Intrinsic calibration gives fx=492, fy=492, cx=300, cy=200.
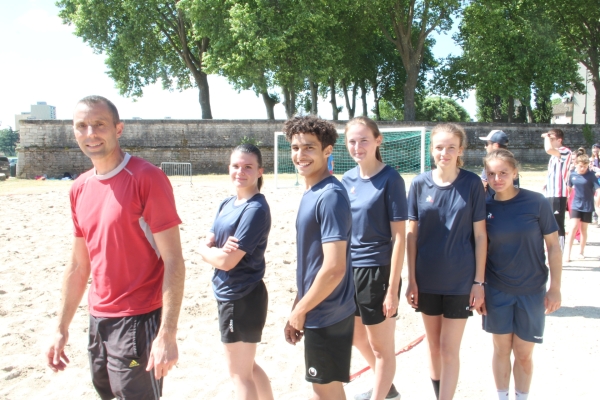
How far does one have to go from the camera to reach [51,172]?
27250mm

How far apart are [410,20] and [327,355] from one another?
30.7 metres

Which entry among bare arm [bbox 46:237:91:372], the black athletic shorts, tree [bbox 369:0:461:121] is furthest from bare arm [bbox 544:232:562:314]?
tree [bbox 369:0:461:121]

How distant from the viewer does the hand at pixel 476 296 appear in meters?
3.17

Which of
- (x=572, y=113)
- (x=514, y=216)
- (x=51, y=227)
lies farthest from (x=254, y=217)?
(x=572, y=113)

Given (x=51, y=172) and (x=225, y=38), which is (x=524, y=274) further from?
(x=51, y=172)

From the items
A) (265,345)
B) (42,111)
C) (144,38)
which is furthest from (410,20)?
(42,111)

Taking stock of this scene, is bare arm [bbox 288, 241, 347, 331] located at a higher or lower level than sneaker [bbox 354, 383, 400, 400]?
higher

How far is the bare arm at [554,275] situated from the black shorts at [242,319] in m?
1.89

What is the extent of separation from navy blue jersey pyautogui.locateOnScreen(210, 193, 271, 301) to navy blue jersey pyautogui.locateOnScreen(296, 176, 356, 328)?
1.26ft

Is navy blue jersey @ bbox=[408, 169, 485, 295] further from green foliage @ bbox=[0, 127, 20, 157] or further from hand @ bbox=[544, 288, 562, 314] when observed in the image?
green foliage @ bbox=[0, 127, 20, 157]

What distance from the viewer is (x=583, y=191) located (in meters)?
8.14

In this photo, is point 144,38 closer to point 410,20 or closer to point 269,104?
point 269,104

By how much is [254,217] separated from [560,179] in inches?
242

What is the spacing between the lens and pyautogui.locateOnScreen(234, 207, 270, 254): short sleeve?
2.87 m
